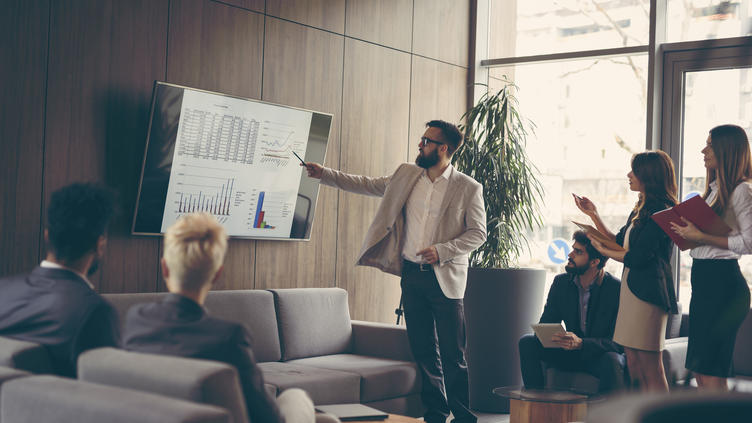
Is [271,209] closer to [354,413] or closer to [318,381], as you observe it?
[318,381]

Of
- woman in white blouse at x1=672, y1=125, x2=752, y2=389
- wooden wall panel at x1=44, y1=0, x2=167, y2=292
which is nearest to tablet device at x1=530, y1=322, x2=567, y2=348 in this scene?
woman in white blouse at x1=672, y1=125, x2=752, y2=389

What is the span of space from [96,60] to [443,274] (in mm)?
2211

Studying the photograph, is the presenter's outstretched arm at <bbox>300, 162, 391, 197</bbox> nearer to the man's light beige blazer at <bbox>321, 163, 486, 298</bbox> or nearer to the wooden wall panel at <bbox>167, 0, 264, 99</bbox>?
the man's light beige blazer at <bbox>321, 163, 486, 298</bbox>

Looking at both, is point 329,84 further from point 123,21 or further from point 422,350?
point 422,350

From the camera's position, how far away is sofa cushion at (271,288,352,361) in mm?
4672

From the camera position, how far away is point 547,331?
4.29 metres

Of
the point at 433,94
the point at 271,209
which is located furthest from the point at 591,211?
the point at 433,94

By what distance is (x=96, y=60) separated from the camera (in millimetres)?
4004

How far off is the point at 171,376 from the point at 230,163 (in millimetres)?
2963

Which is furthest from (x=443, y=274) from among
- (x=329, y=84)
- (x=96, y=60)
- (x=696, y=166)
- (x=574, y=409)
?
(x=696, y=166)

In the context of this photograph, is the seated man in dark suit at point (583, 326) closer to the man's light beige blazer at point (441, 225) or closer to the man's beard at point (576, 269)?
the man's beard at point (576, 269)

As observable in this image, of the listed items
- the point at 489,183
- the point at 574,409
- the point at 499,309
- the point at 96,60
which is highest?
the point at 96,60

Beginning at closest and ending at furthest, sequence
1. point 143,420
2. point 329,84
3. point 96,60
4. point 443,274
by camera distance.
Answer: point 143,420 < point 96,60 < point 443,274 < point 329,84

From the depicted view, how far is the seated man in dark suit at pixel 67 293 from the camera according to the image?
→ 6.96ft
